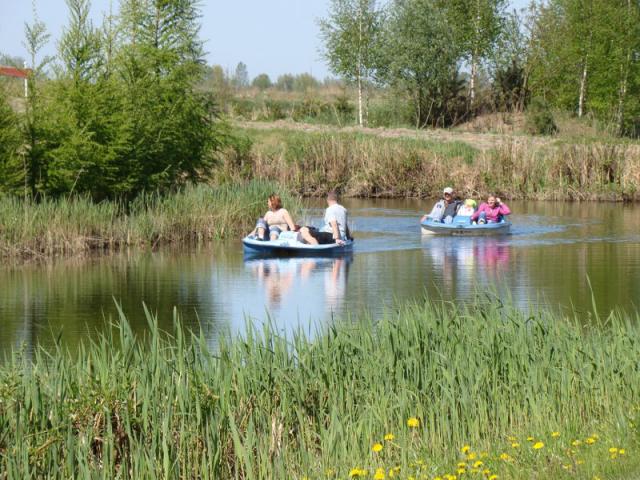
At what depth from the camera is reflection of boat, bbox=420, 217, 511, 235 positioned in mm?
25703

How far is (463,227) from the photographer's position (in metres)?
26.0

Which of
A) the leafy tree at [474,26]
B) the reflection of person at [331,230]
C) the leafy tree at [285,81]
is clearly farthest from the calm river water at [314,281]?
the leafy tree at [285,81]

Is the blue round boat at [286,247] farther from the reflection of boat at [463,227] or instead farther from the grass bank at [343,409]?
the grass bank at [343,409]

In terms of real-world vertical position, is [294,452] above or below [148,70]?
below

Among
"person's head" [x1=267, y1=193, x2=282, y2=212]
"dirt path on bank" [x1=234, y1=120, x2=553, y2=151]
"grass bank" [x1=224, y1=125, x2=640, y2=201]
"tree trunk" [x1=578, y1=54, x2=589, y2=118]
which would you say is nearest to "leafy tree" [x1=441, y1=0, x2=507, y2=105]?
"tree trunk" [x1=578, y1=54, x2=589, y2=118]

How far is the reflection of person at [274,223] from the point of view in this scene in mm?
22072

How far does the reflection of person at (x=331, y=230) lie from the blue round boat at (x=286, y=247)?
0.14 metres

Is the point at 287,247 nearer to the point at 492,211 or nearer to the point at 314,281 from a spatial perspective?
the point at 314,281

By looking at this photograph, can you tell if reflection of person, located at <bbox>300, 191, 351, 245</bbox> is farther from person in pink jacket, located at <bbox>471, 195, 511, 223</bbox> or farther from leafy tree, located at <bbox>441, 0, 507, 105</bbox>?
leafy tree, located at <bbox>441, 0, 507, 105</bbox>

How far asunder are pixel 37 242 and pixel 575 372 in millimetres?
14451

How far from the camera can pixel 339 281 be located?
18875mm

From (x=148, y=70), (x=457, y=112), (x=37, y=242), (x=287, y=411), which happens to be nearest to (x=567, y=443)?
(x=287, y=411)

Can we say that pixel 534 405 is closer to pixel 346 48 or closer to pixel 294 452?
pixel 294 452

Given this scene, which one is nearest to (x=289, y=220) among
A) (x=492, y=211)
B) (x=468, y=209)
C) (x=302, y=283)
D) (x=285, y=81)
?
(x=302, y=283)
